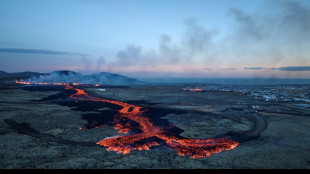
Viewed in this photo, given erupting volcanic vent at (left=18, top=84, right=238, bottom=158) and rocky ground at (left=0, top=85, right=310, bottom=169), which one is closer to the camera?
rocky ground at (left=0, top=85, right=310, bottom=169)

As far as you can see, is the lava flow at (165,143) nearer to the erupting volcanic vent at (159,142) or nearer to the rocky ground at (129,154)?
the erupting volcanic vent at (159,142)

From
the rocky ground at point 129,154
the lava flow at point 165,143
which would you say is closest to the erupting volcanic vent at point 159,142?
the lava flow at point 165,143

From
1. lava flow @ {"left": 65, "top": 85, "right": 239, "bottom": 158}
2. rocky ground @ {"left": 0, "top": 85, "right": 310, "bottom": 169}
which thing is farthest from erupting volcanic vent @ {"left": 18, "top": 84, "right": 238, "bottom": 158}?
rocky ground @ {"left": 0, "top": 85, "right": 310, "bottom": 169}

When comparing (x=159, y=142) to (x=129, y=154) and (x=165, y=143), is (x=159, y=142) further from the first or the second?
(x=129, y=154)

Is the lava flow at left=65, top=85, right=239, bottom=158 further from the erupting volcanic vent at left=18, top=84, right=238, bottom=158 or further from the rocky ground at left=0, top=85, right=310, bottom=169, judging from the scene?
the rocky ground at left=0, top=85, right=310, bottom=169

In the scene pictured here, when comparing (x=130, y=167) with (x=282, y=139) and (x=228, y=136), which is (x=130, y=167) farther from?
(x=282, y=139)

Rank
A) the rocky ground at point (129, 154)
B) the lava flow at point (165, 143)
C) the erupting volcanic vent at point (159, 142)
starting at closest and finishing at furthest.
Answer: the rocky ground at point (129, 154), the lava flow at point (165, 143), the erupting volcanic vent at point (159, 142)

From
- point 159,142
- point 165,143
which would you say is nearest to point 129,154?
point 159,142

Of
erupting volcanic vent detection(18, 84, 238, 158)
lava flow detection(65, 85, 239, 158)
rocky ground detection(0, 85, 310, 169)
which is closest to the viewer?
rocky ground detection(0, 85, 310, 169)

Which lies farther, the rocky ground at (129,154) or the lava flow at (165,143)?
the lava flow at (165,143)

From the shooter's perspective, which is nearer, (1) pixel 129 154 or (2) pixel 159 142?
(1) pixel 129 154

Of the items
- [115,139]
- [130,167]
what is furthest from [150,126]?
[130,167]
